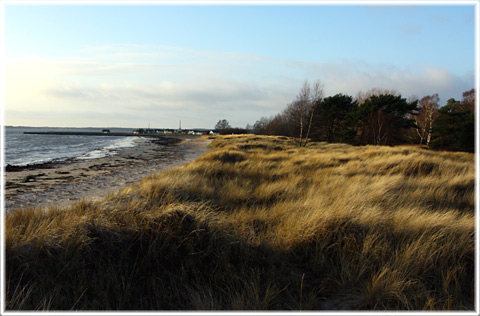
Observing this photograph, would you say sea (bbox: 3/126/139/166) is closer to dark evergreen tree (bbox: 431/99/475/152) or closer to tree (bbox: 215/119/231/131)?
dark evergreen tree (bbox: 431/99/475/152)

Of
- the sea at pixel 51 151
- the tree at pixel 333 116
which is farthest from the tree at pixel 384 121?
the sea at pixel 51 151

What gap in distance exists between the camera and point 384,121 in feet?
108

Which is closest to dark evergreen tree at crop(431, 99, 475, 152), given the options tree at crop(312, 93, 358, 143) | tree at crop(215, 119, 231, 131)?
tree at crop(312, 93, 358, 143)

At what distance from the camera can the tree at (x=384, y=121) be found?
33656 mm

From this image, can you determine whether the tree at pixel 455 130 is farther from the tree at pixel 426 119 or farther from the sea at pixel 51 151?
the sea at pixel 51 151

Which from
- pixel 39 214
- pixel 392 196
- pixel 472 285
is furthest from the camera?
pixel 392 196

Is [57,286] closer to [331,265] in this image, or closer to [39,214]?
[39,214]

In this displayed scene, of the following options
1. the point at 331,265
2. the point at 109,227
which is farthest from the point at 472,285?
the point at 109,227

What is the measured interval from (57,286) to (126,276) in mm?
594

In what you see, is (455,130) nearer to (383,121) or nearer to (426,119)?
(383,121)

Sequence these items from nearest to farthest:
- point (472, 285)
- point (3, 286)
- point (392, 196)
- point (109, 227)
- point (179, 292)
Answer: point (3, 286) → point (179, 292) → point (472, 285) → point (109, 227) → point (392, 196)

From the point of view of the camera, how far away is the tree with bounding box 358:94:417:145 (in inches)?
1325

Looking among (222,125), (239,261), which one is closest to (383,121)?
(239,261)

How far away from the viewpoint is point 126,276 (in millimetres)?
2693
